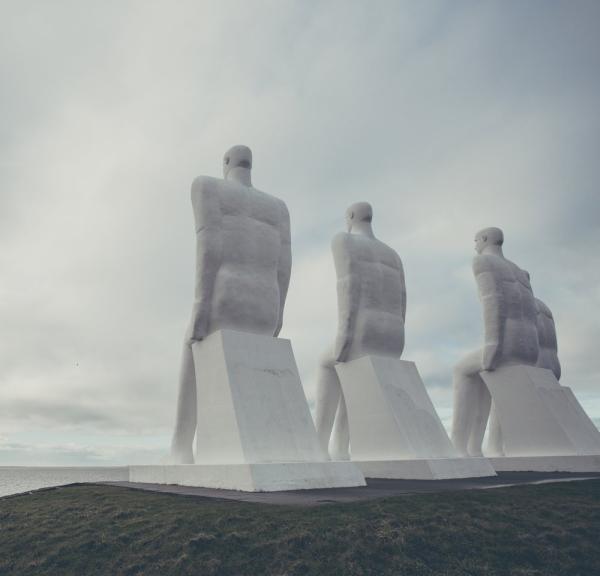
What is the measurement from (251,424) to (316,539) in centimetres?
341

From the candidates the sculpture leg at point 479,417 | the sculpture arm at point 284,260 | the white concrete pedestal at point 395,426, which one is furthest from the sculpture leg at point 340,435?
the sculpture arm at point 284,260

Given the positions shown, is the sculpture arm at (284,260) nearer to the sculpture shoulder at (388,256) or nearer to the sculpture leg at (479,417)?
the sculpture shoulder at (388,256)

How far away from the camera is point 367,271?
36.9ft

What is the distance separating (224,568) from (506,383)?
33.2 feet

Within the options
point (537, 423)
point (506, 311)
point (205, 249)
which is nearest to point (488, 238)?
point (506, 311)

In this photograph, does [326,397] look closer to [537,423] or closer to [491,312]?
[491,312]

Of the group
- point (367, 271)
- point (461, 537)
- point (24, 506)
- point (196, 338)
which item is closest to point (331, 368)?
point (367, 271)

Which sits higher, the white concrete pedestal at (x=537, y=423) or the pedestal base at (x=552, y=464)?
the white concrete pedestal at (x=537, y=423)

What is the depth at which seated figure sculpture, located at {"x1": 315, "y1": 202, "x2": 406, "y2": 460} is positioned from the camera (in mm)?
11008

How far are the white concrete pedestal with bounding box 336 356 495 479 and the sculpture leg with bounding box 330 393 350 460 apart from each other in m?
1.53

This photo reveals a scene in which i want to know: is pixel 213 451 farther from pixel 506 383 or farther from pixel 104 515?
pixel 506 383

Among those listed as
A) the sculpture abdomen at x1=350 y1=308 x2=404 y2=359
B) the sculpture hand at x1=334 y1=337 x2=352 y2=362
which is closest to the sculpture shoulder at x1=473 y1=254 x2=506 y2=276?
the sculpture abdomen at x1=350 y1=308 x2=404 y2=359

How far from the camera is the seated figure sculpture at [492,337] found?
1282 cm

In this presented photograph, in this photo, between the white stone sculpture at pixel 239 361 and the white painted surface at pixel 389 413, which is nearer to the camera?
the white stone sculpture at pixel 239 361
